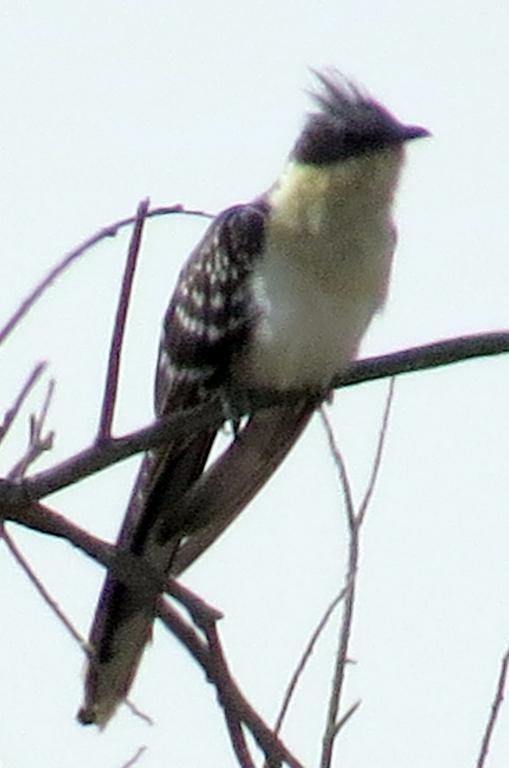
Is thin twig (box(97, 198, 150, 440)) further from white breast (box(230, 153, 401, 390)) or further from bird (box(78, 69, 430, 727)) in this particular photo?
white breast (box(230, 153, 401, 390))

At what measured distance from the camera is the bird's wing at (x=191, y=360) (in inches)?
169

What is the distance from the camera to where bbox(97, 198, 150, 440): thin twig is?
9.55 ft

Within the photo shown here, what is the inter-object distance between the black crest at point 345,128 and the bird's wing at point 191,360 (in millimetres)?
249

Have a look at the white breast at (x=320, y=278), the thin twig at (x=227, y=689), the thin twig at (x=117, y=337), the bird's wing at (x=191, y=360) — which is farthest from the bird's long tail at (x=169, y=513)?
the thin twig at (x=117, y=337)

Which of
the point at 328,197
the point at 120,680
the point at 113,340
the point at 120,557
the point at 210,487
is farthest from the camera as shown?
the point at 328,197

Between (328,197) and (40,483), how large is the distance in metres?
1.95

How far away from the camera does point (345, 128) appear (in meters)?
4.86

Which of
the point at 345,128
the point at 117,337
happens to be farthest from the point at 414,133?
the point at 117,337

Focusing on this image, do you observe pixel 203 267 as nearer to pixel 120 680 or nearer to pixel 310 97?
pixel 310 97

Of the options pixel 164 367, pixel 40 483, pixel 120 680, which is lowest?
pixel 120 680

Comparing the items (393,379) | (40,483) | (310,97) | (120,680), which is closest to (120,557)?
(40,483)

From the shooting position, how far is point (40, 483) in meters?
2.93

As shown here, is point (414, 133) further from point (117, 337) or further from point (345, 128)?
point (117, 337)

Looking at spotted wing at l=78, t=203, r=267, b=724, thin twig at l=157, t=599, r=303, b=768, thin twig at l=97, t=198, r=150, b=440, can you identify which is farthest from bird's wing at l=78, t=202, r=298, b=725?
thin twig at l=97, t=198, r=150, b=440
